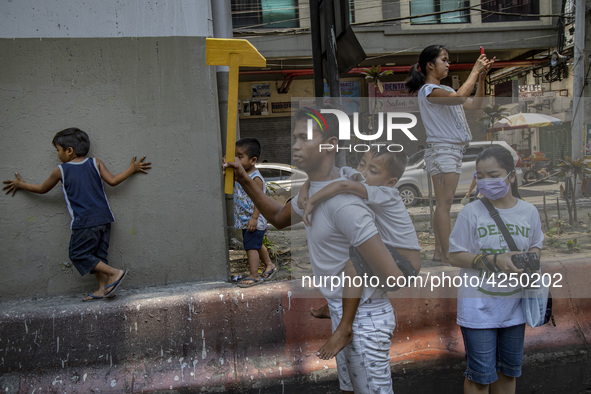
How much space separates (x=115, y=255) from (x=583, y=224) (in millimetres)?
3882

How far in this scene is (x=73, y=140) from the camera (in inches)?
151

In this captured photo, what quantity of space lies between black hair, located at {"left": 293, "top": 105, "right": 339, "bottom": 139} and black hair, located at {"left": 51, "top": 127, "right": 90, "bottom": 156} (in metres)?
2.16

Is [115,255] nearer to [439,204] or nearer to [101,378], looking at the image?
[101,378]

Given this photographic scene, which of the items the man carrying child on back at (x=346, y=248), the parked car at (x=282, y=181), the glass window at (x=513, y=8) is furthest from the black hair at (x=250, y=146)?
the glass window at (x=513, y=8)

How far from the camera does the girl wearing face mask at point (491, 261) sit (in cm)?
254

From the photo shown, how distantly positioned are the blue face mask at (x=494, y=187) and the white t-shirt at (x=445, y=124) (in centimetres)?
44

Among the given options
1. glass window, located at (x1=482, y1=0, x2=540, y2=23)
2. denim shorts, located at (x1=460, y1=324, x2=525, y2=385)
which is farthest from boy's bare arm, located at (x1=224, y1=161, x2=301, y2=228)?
glass window, located at (x1=482, y1=0, x2=540, y2=23)

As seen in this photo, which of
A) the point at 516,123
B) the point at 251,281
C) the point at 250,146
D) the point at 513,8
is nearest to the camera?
the point at 516,123

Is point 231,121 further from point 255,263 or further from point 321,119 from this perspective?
point 255,263

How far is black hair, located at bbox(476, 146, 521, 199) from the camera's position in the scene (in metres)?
2.56

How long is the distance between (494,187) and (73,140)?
300 cm

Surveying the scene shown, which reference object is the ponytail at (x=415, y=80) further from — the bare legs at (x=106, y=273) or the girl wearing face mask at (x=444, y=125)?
the bare legs at (x=106, y=273)

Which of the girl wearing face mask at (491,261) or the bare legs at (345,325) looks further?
the girl wearing face mask at (491,261)

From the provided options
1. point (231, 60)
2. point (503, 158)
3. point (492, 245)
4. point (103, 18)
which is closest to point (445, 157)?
point (503, 158)
